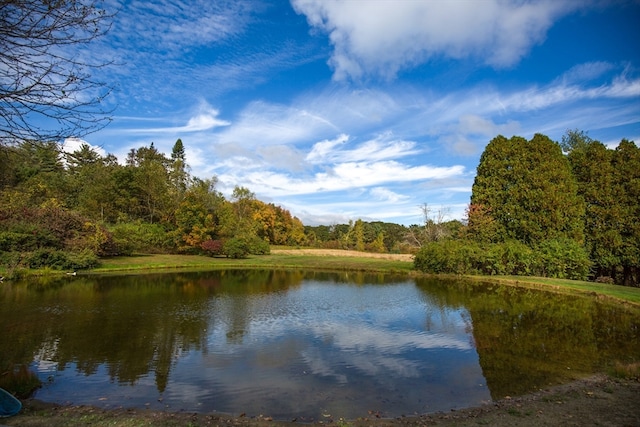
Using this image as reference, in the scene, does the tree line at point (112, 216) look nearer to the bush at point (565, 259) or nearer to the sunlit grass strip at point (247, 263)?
the sunlit grass strip at point (247, 263)

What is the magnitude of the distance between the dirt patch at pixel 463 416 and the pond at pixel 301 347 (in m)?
0.57

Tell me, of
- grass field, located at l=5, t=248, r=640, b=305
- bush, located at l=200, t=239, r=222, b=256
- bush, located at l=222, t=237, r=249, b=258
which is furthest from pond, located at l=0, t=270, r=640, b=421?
bush, located at l=222, t=237, r=249, b=258

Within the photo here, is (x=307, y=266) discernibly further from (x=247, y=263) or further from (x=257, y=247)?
(x=257, y=247)

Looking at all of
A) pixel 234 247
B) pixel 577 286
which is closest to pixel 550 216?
pixel 577 286

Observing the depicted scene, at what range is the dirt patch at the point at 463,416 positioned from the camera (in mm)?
6402

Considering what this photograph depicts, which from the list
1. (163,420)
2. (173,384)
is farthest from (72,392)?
(163,420)

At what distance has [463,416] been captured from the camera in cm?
710

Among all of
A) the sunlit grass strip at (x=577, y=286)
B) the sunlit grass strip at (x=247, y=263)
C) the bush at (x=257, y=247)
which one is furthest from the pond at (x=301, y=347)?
the bush at (x=257, y=247)

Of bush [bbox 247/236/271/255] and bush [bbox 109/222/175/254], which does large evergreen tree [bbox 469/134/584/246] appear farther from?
bush [bbox 109/222/175/254]

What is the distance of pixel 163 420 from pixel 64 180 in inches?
2463

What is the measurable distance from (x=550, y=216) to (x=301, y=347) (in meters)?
25.4

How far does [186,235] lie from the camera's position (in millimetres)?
48000

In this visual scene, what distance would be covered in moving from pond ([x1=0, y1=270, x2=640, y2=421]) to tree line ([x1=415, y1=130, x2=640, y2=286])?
7297 millimetres

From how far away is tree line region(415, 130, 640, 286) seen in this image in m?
27.4
